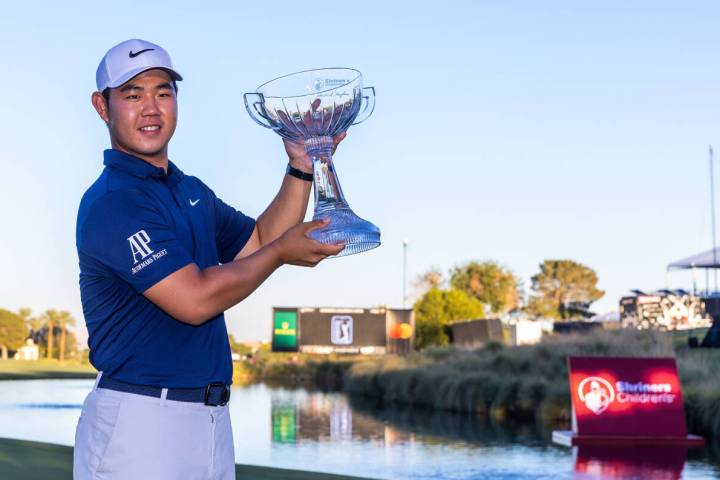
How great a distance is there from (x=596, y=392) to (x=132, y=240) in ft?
48.5

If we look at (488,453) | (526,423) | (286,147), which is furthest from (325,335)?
(286,147)

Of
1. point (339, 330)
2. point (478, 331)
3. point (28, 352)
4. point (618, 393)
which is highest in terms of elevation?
point (28, 352)

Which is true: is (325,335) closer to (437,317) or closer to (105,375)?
(437,317)

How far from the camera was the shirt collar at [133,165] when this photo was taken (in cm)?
320

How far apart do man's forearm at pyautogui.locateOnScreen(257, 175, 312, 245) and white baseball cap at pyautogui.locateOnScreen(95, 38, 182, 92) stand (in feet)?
1.99

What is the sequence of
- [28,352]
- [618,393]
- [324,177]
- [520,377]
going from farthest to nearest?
[28,352]
[520,377]
[618,393]
[324,177]

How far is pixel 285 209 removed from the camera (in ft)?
12.1

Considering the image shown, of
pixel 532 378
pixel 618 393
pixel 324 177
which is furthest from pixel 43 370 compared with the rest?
pixel 324 177

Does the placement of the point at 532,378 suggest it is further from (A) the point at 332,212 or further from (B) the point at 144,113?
(B) the point at 144,113

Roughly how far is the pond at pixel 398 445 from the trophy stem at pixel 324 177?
12.0 metres

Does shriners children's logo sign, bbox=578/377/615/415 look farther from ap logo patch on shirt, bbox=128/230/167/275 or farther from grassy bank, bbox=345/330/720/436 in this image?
ap logo patch on shirt, bbox=128/230/167/275

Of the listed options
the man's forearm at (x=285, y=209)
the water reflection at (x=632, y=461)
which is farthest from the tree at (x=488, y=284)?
the man's forearm at (x=285, y=209)

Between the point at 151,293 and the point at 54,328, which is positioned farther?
the point at 54,328

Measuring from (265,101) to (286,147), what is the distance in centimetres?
21
